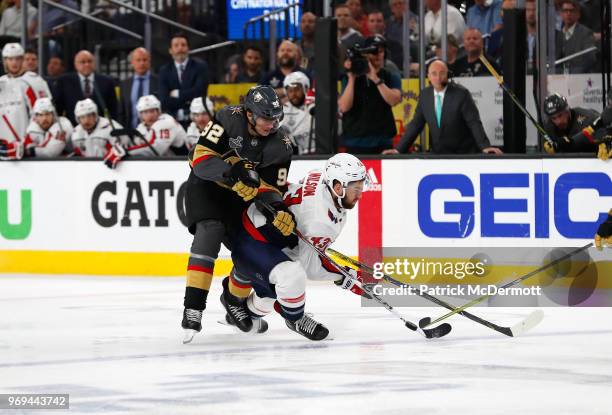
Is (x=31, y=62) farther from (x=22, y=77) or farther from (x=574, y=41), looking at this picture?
(x=574, y=41)

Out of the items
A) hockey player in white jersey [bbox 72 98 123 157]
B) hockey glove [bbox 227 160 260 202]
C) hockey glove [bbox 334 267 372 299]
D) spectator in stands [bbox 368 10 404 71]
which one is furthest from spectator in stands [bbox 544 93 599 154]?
hockey player in white jersey [bbox 72 98 123 157]

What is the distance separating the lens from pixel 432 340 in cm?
716

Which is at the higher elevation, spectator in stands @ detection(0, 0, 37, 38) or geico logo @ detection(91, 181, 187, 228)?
spectator in stands @ detection(0, 0, 37, 38)

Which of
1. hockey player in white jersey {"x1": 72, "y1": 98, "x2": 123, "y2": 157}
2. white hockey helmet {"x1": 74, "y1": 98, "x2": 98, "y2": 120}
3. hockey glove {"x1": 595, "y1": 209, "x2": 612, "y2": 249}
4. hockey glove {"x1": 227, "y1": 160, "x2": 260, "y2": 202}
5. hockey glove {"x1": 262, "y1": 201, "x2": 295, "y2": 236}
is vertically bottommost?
hockey glove {"x1": 595, "y1": 209, "x2": 612, "y2": 249}

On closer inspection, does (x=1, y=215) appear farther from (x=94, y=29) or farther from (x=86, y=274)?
(x=94, y=29)

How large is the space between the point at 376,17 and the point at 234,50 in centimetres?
205

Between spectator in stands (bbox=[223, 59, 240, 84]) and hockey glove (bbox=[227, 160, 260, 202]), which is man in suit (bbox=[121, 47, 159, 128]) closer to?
spectator in stands (bbox=[223, 59, 240, 84])

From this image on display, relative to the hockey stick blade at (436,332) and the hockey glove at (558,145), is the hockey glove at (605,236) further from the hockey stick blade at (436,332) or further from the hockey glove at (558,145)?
the hockey glove at (558,145)

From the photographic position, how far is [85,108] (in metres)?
11.4

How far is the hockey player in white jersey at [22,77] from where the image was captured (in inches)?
462

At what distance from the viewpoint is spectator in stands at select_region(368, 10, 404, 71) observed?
11094 mm

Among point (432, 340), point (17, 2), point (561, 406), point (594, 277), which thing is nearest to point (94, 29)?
point (17, 2)

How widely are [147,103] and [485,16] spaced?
290 cm

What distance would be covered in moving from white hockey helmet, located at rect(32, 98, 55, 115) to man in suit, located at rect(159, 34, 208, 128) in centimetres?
96
